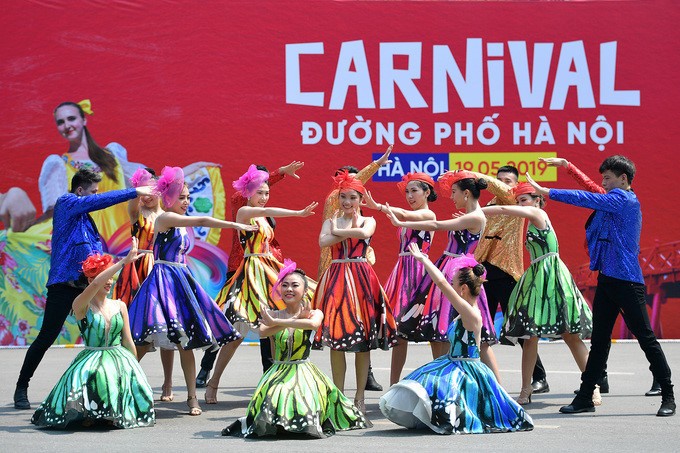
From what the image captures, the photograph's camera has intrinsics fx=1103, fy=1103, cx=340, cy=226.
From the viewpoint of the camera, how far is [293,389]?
6.88 m

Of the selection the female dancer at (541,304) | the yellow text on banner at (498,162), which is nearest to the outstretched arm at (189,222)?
the female dancer at (541,304)

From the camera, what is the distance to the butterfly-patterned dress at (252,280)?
8477 mm

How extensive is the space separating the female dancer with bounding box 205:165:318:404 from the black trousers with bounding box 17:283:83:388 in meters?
1.19

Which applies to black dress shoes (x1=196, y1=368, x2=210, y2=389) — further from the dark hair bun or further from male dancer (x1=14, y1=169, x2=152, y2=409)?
the dark hair bun

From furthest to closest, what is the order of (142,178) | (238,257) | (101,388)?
(238,257) < (142,178) < (101,388)

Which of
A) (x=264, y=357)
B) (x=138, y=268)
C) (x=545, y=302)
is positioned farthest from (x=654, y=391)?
(x=138, y=268)

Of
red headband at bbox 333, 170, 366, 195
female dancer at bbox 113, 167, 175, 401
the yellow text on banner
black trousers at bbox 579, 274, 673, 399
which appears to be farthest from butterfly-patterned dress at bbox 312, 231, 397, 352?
the yellow text on banner

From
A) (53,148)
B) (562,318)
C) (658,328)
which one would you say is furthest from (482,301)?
(53,148)

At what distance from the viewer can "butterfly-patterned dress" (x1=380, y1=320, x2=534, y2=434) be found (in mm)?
6879

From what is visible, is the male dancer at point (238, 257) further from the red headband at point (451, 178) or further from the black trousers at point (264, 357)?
the red headband at point (451, 178)

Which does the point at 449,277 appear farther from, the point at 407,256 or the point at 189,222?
the point at 189,222

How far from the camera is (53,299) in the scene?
8211mm

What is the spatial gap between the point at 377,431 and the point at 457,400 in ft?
1.83

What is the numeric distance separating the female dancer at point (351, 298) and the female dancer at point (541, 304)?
1022 mm
